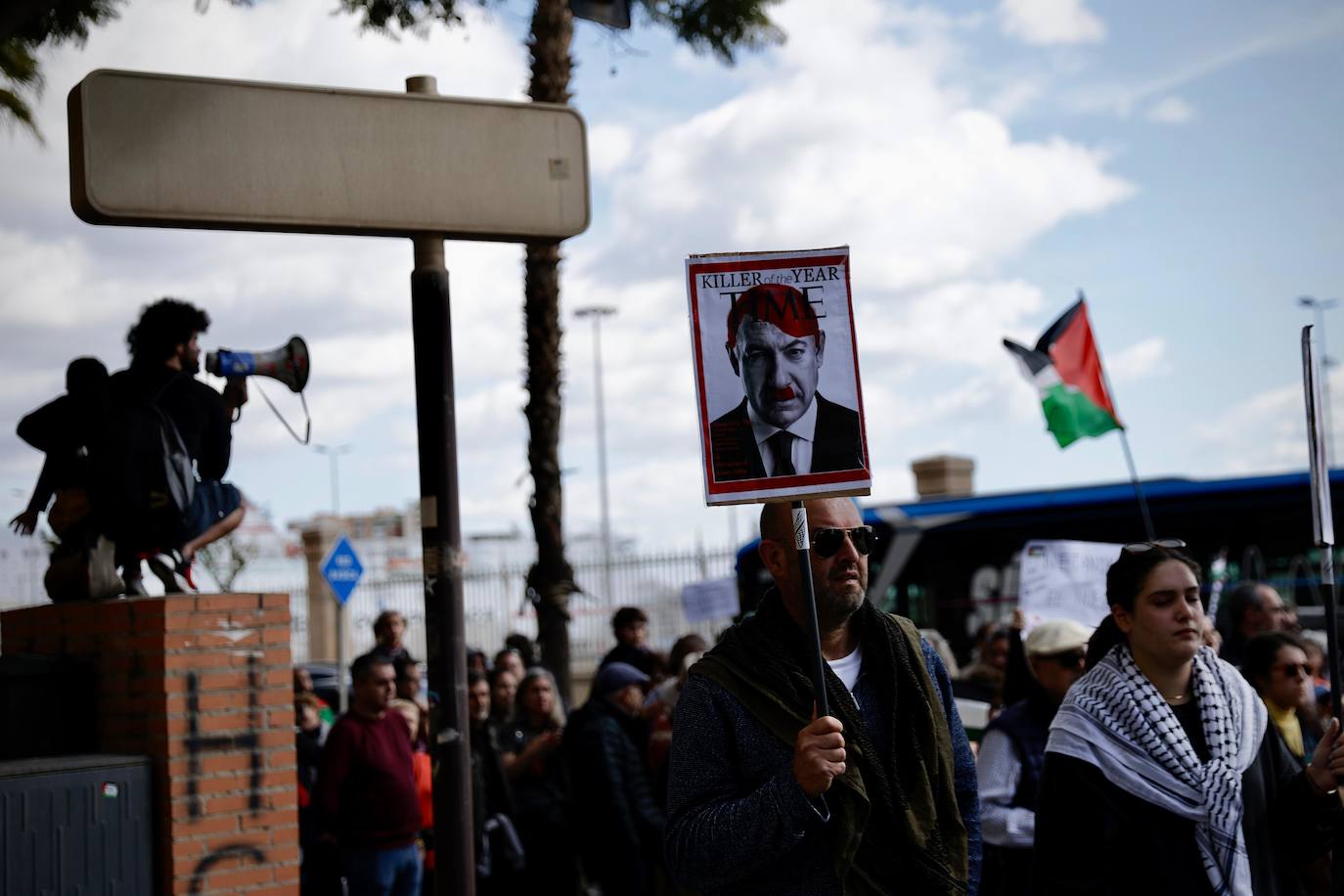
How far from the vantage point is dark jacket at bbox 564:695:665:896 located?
27.7ft

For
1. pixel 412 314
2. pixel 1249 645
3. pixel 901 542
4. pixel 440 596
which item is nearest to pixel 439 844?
pixel 440 596

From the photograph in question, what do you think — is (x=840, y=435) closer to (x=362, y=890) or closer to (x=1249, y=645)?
(x=1249, y=645)

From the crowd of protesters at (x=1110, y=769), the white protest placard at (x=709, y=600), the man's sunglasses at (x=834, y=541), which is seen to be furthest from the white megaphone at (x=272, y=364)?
the white protest placard at (x=709, y=600)

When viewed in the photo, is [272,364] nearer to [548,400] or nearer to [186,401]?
[186,401]

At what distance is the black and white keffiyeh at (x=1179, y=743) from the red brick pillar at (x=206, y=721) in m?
3.36

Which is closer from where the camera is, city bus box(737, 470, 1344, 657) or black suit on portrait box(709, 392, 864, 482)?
black suit on portrait box(709, 392, 864, 482)

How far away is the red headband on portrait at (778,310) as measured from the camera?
389 cm

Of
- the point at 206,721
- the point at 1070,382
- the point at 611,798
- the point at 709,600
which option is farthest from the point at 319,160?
the point at 709,600

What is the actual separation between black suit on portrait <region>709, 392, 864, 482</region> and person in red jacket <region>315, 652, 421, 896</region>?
17.2 ft

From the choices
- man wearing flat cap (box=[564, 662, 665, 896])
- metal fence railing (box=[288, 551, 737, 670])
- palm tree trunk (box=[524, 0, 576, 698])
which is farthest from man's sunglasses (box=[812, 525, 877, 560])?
metal fence railing (box=[288, 551, 737, 670])

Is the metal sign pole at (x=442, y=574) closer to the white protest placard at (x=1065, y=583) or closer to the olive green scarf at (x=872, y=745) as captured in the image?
the olive green scarf at (x=872, y=745)

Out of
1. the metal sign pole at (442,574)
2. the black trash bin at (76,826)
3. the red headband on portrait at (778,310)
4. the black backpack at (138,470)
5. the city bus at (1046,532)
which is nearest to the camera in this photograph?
the red headband on portrait at (778,310)

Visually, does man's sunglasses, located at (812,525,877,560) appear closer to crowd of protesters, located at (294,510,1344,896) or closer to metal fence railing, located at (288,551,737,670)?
crowd of protesters, located at (294,510,1344,896)

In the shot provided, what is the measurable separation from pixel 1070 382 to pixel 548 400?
466cm
